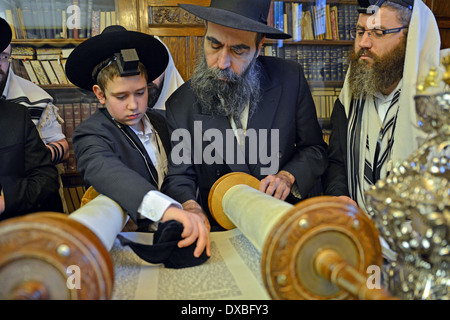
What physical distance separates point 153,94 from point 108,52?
1.21 m

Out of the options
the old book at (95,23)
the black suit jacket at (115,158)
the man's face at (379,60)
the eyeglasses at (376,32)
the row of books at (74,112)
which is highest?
the old book at (95,23)

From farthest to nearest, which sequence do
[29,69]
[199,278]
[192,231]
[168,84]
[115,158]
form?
[29,69], [168,84], [115,158], [192,231], [199,278]

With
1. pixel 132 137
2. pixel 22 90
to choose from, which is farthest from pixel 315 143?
pixel 22 90

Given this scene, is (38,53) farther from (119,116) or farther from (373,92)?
(373,92)

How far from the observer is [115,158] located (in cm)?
151

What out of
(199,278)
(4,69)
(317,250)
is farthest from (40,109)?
(317,250)

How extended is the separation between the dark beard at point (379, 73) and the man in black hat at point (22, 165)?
158 centimetres

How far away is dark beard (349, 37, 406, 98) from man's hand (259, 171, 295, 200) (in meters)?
0.61

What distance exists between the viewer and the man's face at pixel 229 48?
1.71 m

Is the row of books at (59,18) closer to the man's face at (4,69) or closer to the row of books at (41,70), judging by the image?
the row of books at (41,70)

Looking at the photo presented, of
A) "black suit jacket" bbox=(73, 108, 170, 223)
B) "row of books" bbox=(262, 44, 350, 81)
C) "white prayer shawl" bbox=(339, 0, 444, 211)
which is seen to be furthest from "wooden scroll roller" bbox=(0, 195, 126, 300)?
"row of books" bbox=(262, 44, 350, 81)

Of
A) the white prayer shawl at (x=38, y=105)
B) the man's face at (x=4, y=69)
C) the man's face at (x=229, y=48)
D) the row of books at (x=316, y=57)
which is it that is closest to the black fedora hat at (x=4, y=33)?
the man's face at (x=4, y=69)

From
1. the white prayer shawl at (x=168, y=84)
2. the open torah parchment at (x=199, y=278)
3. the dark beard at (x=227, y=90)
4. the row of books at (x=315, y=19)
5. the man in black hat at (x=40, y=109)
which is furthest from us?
the row of books at (x=315, y=19)
